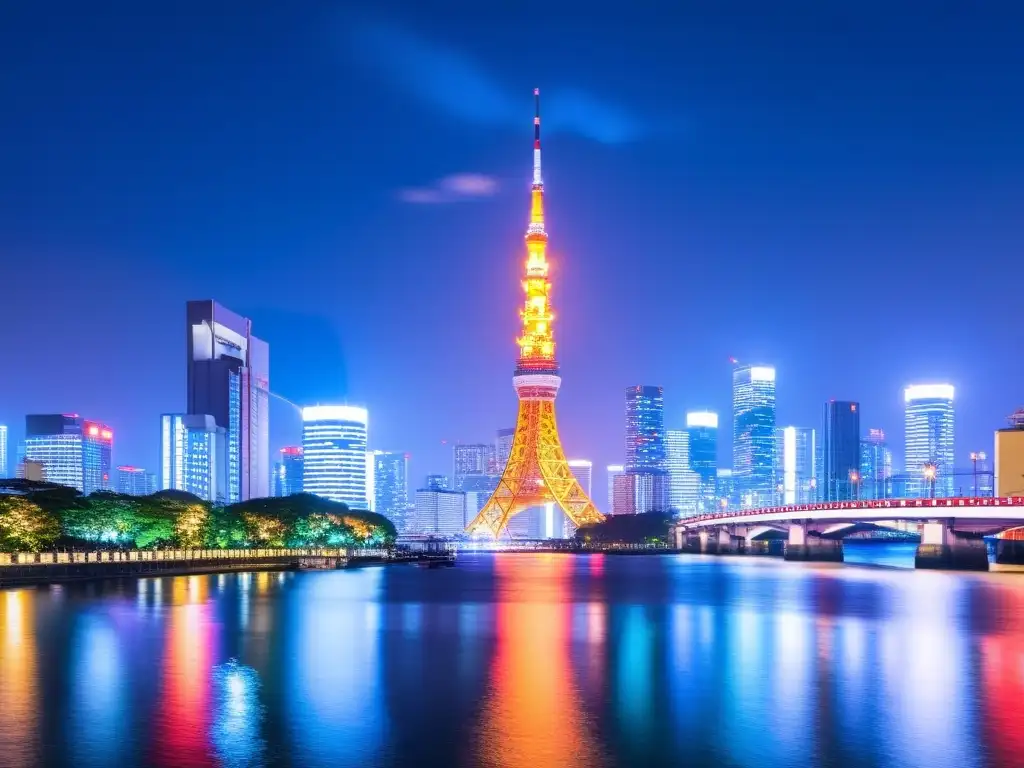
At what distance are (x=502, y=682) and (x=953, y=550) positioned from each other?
88.5 m

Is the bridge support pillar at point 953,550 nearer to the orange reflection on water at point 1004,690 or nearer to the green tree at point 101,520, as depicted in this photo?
the orange reflection on water at point 1004,690

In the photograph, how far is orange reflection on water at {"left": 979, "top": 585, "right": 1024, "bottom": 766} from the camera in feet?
91.4

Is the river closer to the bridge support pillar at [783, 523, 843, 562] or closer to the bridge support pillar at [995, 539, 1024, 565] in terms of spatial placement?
the bridge support pillar at [995, 539, 1024, 565]

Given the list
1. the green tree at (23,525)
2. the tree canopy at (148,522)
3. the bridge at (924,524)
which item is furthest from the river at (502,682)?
the bridge at (924,524)

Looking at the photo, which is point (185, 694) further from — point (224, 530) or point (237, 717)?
point (224, 530)

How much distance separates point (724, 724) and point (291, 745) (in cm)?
1105

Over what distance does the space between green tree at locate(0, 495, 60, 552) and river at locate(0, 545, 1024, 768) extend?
13.5 m

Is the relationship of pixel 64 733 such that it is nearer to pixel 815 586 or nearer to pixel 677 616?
pixel 677 616

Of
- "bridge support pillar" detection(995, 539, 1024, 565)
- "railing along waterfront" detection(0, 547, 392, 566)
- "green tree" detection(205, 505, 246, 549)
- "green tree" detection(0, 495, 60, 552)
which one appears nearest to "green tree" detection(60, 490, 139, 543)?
"railing along waterfront" detection(0, 547, 392, 566)

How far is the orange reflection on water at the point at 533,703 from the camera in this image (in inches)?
1025

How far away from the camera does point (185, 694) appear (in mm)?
33781

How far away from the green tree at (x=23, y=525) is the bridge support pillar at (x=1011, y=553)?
104801mm

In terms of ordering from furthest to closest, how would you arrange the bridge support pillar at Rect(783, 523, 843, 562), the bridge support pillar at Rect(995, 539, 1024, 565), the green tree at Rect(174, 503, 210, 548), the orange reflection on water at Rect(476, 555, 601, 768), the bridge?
the bridge support pillar at Rect(783, 523, 843, 562) < the bridge support pillar at Rect(995, 539, 1024, 565) < the green tree at Rect(174, 503, 210, 548) < the bridge < the orange reflection on water at Rect(476, 555, 601, 768)

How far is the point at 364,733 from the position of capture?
1142 inches
